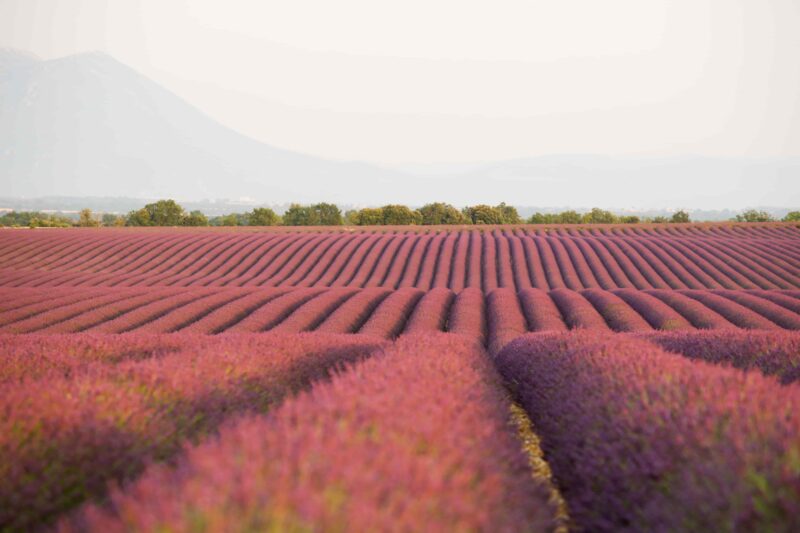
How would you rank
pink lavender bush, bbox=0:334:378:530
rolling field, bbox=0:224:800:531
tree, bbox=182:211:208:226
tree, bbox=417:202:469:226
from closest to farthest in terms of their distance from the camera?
rolling field, bbox=0:224:800:531 → pink lavender bush, bbox=0:334:378:530 → tree, bbox=417:202:469:226 → tree, bbox=182:211:208:226

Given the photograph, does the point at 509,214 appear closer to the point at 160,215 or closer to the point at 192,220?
the point at 192,220

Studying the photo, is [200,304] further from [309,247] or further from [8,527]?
[309,247]

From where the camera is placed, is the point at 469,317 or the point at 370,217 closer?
the point at 469,317

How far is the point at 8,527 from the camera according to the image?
431cm

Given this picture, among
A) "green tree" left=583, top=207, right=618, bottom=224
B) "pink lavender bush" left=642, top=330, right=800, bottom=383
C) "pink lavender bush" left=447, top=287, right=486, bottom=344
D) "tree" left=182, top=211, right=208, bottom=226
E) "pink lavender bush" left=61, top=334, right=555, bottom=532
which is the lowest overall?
"pink lavender bush" left=447, top=287, right=486, bottom=344

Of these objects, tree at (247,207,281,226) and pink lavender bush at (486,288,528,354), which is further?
tree at (247,207,281,226)

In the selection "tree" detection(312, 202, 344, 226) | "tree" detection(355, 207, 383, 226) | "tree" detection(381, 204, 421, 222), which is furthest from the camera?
"tree" detection(312, 202, 344, 226)

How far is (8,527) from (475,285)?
24.6 m

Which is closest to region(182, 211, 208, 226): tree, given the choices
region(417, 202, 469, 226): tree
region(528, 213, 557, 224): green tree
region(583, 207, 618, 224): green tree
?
region(417, 202, 469, 226): tree

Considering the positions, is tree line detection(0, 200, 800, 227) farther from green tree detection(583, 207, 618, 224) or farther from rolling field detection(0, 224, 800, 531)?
rolling field detection(0, 224, 800, 531)

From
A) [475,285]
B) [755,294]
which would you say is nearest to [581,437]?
[755,294]

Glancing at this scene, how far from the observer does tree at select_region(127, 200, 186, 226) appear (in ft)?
280

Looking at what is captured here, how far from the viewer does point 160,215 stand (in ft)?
284

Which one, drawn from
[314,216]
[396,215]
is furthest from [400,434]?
[314,216]
